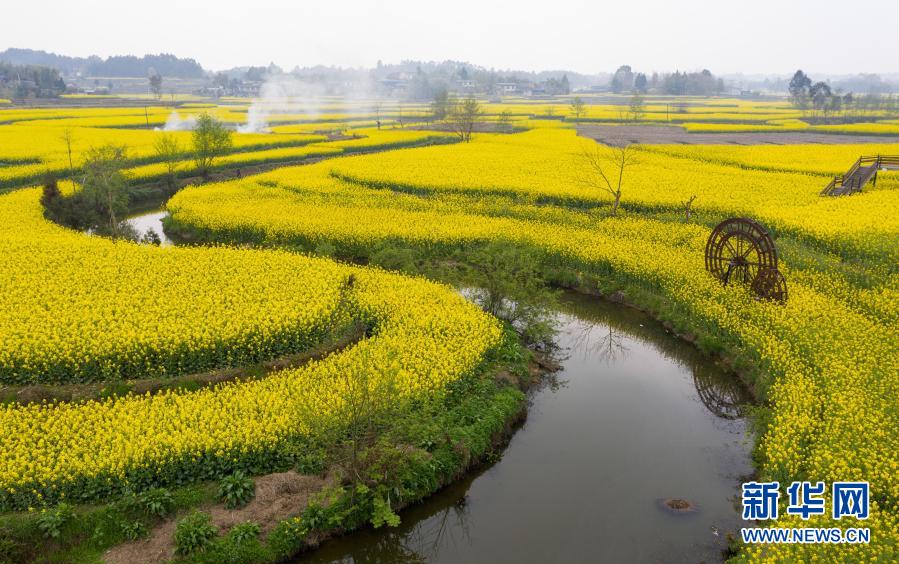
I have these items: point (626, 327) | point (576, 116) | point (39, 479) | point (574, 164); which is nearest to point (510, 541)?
point (39, 479)

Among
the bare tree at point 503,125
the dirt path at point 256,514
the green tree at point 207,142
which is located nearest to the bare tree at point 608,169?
the bare tree at point 503,125

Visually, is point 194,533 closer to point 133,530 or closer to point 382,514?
point 133,530

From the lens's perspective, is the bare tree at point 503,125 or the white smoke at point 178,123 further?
the bare tree at point 503,125

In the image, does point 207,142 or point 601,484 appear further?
point 207,142

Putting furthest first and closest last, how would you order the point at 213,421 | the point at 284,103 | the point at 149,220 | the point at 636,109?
the point at 284,103 → the point at 636,109 → the point at 149,220 → the point at 213,421

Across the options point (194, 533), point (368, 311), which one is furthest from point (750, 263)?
point (194, 533)

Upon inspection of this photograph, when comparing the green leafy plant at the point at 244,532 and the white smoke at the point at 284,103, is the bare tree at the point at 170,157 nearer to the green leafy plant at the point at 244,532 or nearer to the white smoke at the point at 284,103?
the white smoke at the point at 284,103

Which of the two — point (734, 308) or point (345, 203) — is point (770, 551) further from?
point (345, 203)
